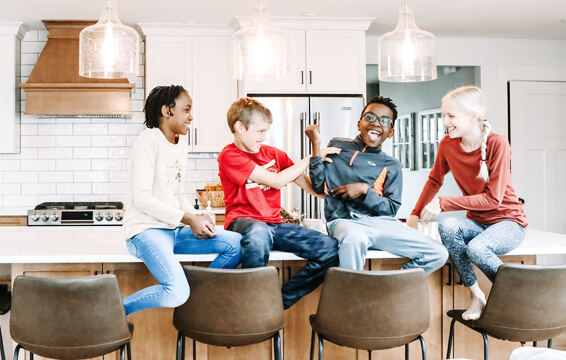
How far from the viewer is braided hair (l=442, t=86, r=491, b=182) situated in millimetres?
2381

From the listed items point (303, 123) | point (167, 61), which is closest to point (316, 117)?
point (303, 123)

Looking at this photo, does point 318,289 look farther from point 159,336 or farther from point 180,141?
point 180,141

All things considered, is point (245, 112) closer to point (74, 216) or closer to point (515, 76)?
point (74, 216)

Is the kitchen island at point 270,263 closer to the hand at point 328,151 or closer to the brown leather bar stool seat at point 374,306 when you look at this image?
the brown leather bar stool seat at point 374,306

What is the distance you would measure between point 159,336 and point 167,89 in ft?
3.48

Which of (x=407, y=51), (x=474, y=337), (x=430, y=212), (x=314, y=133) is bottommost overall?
(x=474, y=337)

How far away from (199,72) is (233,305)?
10.0ft

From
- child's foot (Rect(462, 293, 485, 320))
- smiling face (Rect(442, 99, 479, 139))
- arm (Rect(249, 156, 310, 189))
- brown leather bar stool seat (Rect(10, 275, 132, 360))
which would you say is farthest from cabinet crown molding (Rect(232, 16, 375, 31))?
brown leather bar stool seat (Rect(10, 275, 132, 360))

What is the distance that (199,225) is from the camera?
2107mm

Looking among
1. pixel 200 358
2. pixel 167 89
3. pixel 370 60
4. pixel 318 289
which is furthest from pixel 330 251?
pixel 370 60

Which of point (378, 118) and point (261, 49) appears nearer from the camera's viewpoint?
point (261, 49)

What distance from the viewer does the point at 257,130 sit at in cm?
239

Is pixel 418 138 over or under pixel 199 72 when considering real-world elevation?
under

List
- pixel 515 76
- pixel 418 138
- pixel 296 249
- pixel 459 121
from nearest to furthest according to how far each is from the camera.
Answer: pixel 296 249 → pixel 459 121 → pixel 515 76 → pixel 418 138
